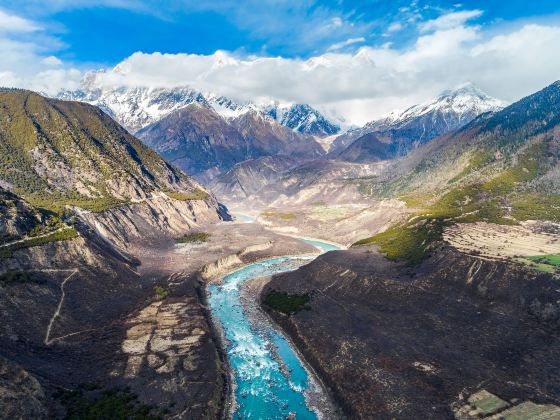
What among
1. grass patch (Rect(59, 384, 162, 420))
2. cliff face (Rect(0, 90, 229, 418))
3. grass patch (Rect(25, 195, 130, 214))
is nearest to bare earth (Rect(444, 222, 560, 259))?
cliff face (Rect(0, 90, 229, 418))

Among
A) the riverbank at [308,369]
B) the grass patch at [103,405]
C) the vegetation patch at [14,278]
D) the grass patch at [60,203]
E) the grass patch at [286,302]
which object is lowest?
the riverbank at [308,369]

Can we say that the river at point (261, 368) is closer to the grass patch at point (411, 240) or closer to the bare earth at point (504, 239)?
the grass patch at point (411, 240)

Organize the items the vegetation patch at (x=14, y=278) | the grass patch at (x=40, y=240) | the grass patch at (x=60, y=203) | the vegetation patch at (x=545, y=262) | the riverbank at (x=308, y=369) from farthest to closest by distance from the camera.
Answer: the grass patch at (x=60, y=203) → the grass patch at (x=40, y=240) → the vegetation patch at (x=545, y=262) → the vegetation patch at (x=14, y=278) → the riverbank at (x=308, y=369)

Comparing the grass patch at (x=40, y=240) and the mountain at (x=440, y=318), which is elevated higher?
the grass patch at (x=40, y=240)

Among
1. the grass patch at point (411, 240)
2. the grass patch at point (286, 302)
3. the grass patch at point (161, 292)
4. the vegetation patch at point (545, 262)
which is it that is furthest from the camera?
the grass patch at point (411, 240)

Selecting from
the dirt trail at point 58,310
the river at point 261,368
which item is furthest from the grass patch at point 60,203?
the river at point 261,368

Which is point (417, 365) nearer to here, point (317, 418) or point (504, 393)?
point (504, 393)

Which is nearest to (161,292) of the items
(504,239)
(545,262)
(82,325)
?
(82,325)
